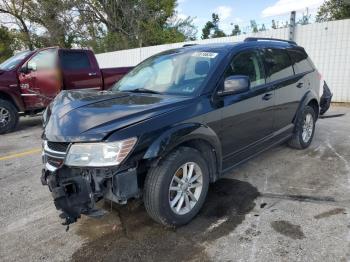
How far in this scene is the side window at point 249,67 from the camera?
3988 millimetres

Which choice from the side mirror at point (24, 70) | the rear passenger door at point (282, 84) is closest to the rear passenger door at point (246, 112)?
the rear passenger door at point (282, 84)

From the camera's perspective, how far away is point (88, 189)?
2.82 m

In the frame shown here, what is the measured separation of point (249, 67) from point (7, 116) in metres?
6.19

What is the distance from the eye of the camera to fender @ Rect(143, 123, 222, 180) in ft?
9.60

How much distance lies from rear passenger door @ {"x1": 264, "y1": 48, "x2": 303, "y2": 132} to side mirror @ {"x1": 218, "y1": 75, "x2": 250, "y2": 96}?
938 mm

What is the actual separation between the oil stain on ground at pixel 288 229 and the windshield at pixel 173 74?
157cm

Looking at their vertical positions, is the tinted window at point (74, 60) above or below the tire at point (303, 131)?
above

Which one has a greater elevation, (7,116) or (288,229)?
(7,116)

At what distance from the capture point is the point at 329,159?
525 centimetres

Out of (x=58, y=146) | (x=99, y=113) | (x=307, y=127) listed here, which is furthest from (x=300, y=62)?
(x=58, y=146)

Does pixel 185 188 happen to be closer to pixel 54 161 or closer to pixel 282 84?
pixel 54 161

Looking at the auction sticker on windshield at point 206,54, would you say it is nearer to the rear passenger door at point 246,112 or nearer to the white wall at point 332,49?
the rear passenger door at point 246,112

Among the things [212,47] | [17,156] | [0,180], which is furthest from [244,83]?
[17,156]

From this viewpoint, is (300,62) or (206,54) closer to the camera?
(206,54)
